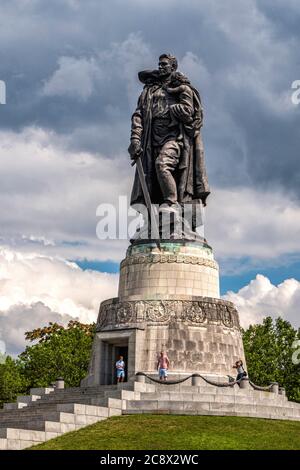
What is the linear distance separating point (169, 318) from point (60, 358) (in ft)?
91.1

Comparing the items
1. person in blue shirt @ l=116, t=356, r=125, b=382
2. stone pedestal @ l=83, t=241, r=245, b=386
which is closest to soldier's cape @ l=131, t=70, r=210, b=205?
stone pedestal @ l=83, t=241, r=245, b=386

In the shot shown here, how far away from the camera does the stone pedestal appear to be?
36375mm

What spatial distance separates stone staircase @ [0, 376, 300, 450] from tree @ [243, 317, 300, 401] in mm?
23512

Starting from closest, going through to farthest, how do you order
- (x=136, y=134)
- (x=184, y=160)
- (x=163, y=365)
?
(x=163, y=365) < (x=184, y=160) < (x=136, y=134)

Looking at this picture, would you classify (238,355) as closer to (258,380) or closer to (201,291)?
(201,291)

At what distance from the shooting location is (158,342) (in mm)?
36438

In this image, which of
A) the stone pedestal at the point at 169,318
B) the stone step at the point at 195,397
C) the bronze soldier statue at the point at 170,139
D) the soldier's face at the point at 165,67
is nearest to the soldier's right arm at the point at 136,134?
the bronze soldier statue at the point at 170,139

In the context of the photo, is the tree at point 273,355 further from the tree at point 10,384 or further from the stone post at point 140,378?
the stone post at point 140,378

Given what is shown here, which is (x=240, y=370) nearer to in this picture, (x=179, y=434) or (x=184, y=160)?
(x=179, y=434)

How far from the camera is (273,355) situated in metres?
60.6

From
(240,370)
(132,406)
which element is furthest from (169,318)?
(132,406)

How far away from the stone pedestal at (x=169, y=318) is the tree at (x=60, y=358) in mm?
23980
